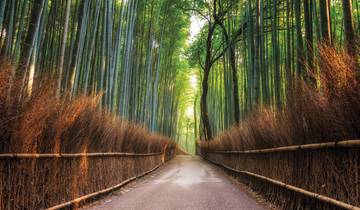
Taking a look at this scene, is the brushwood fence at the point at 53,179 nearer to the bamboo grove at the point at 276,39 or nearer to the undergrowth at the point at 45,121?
the undergrowth at the point at 45,121

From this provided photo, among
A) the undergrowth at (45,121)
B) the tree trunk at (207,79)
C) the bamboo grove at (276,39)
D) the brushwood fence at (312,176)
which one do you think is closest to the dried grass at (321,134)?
the brushwood fence at (312,176)

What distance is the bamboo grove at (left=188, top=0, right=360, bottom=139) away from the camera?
4.30m

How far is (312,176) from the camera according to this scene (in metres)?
3.32

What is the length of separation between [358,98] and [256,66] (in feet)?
21.2

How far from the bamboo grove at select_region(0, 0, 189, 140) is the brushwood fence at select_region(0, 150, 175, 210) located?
758 millimetres

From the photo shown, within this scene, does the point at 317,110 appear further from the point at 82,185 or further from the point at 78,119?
the point at 82,185

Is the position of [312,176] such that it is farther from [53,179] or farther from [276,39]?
[276,39]

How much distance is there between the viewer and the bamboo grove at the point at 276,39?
14.1 feet

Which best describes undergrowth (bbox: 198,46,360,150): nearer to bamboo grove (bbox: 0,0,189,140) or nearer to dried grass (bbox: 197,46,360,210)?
dried grass (bbox: 197,46,360,210)

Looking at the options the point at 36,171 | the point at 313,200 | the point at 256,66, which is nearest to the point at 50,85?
the point at 36,171

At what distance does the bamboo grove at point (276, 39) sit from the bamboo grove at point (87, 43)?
8.91ft

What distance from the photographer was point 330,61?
274cm

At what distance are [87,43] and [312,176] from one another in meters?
7.13

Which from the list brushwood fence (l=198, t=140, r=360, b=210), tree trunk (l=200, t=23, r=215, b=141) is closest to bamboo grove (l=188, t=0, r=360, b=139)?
tree trunk (l=200, t=23, r=215, b=141)
